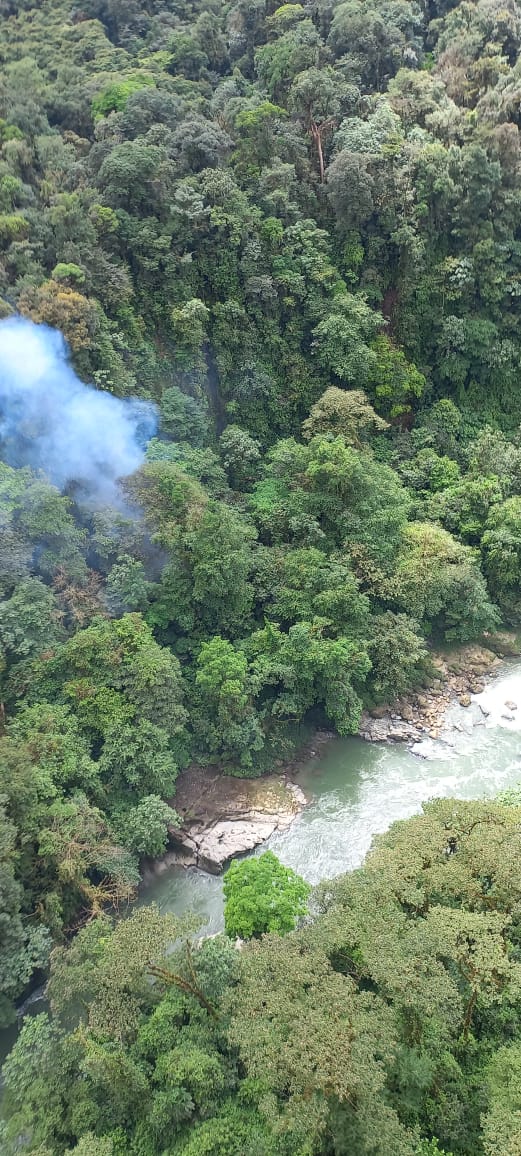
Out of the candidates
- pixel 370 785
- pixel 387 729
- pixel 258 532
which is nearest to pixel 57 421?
pixel 258 532

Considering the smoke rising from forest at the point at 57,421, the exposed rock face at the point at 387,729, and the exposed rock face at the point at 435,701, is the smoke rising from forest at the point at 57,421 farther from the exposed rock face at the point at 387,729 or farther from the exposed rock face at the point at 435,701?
the exposed rock face at the point at 435,701

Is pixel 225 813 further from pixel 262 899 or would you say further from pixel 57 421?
pixel 57 421

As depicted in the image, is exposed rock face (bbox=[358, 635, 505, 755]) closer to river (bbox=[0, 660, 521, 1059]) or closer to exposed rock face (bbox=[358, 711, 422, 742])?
exposed rock face (bbox=[358, 711, 422, 742])

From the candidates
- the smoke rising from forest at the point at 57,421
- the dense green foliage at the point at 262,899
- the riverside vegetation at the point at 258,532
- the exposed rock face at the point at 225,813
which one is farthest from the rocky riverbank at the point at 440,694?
the smoke rising from forest at the point at 57,421

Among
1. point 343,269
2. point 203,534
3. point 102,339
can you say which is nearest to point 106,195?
point 102,339

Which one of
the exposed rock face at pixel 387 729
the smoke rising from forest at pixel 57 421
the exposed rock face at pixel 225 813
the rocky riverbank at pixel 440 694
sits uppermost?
the smoke rising from forest at pixel 57 421

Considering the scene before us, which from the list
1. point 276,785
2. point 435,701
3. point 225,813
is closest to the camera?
point 225,813
